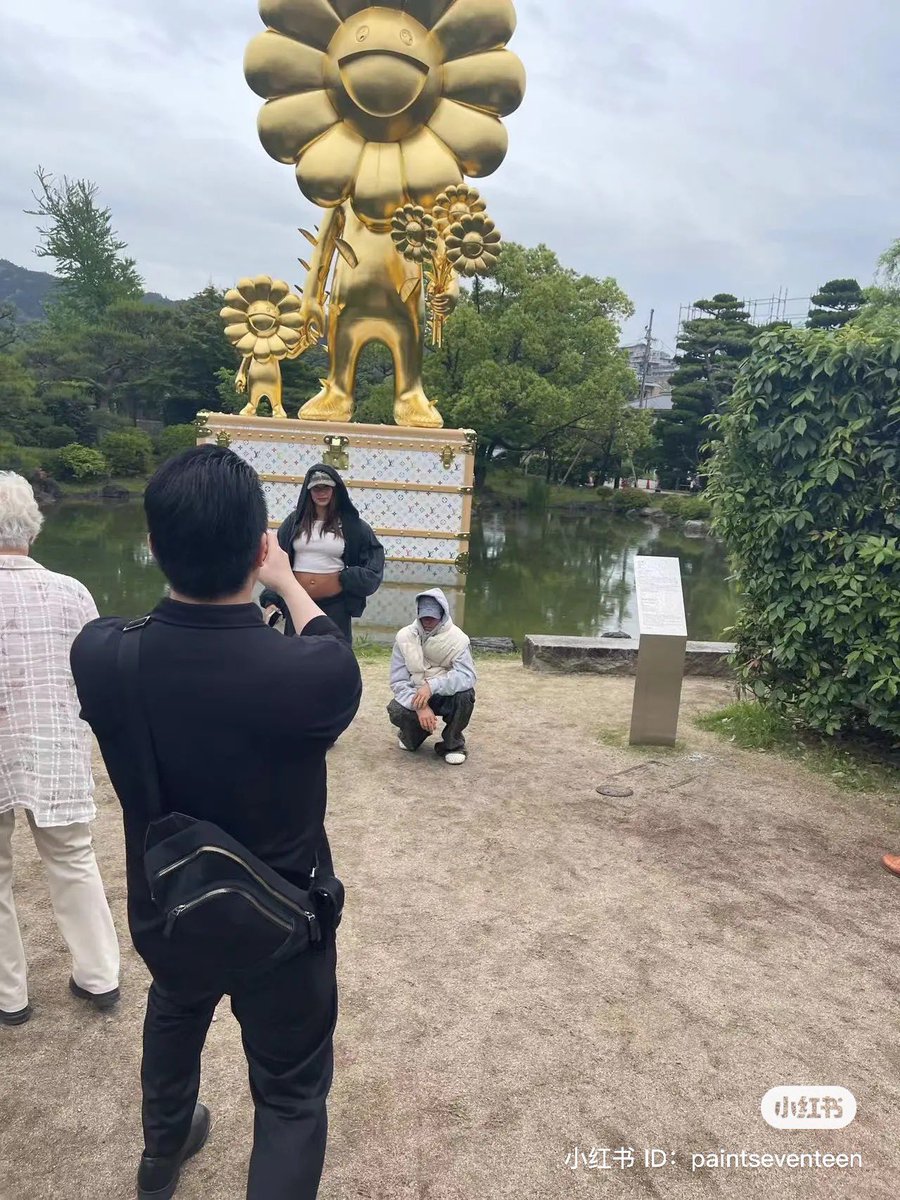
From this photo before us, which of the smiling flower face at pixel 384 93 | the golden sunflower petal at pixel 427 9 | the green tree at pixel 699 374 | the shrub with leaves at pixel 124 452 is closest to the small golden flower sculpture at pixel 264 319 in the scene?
the smiling flower face at pixel 384 93

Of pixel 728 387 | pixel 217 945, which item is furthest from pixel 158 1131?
pixel 728 387

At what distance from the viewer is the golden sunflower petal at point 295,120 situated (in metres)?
8.62

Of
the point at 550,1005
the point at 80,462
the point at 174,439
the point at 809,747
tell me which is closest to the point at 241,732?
the point at 550,1005

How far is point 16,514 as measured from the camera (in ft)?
7.14

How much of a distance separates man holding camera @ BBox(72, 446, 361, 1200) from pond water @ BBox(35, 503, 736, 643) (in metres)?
6.47

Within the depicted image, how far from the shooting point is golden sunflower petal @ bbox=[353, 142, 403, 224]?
8.59 m

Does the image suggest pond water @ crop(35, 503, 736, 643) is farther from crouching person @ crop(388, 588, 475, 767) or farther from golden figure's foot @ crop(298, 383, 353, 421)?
crouching person @ crop(388, 588, 475, 767)

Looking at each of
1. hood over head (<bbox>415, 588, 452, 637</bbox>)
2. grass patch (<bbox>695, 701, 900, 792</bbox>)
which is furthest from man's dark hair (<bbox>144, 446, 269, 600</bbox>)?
grass patch (<bbox>695, 701, 900, 792</bbox>)

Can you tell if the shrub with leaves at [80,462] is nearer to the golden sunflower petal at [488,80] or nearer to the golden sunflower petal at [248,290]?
the golden sunflower petal at [248,290]

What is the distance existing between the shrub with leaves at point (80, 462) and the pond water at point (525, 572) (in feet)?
5.03

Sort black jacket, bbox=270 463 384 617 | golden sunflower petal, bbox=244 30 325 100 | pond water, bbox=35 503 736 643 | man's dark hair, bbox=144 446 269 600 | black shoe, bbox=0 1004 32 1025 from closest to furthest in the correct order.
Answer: man's dark hair, bbox=144 446 269 600, black shoe, bbox=0 1004 32 1025, black jacket, bbox=270 463 384 617, golden sunflower petal, bbox=244 30 325 100, pond water, bbox=35 503 736 643

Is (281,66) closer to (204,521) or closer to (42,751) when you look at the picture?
(42,751)

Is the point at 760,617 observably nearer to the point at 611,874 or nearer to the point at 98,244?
the point at 611,874

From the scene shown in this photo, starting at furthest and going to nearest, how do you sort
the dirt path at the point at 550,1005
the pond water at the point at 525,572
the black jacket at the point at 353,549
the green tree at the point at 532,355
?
the green tree at the point at 532,355
the pond water at the point at 525,572
the black jacket at the point at 353,549
the dirt path at the point at 550,1005
